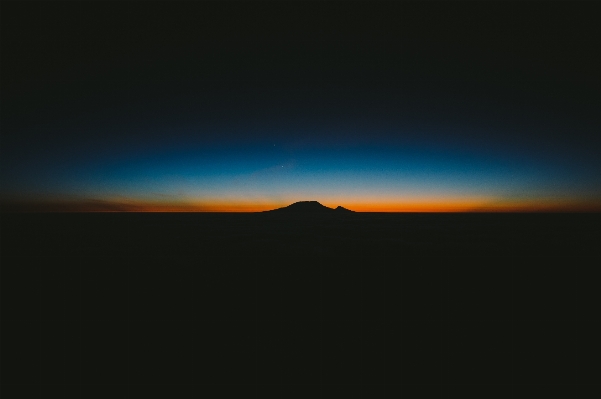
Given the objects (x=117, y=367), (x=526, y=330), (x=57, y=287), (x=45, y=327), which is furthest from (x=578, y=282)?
(x=57, y=287)

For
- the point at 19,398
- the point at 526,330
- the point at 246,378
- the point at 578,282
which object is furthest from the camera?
the point at 578,282

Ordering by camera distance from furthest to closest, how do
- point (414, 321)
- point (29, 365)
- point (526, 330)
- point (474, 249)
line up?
point (474, 249), point (414, 321), point (526, 330), point (29, 365)

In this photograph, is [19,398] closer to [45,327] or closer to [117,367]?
[117,367]

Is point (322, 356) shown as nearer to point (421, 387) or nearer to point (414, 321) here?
point (421, 387)

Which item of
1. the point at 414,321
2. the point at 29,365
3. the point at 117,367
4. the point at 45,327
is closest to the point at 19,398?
the point at 29,365

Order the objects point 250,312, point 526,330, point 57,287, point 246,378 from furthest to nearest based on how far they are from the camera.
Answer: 1. point 57,287
2. point 250,312
3. point 526,330
4. point 246,378

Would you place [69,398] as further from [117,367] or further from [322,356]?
[322,356]

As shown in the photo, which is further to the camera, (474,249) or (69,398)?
(474,249)

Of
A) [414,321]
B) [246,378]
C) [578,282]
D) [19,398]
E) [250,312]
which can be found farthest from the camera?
[578,282]

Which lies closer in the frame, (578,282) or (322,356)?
(322,356)
